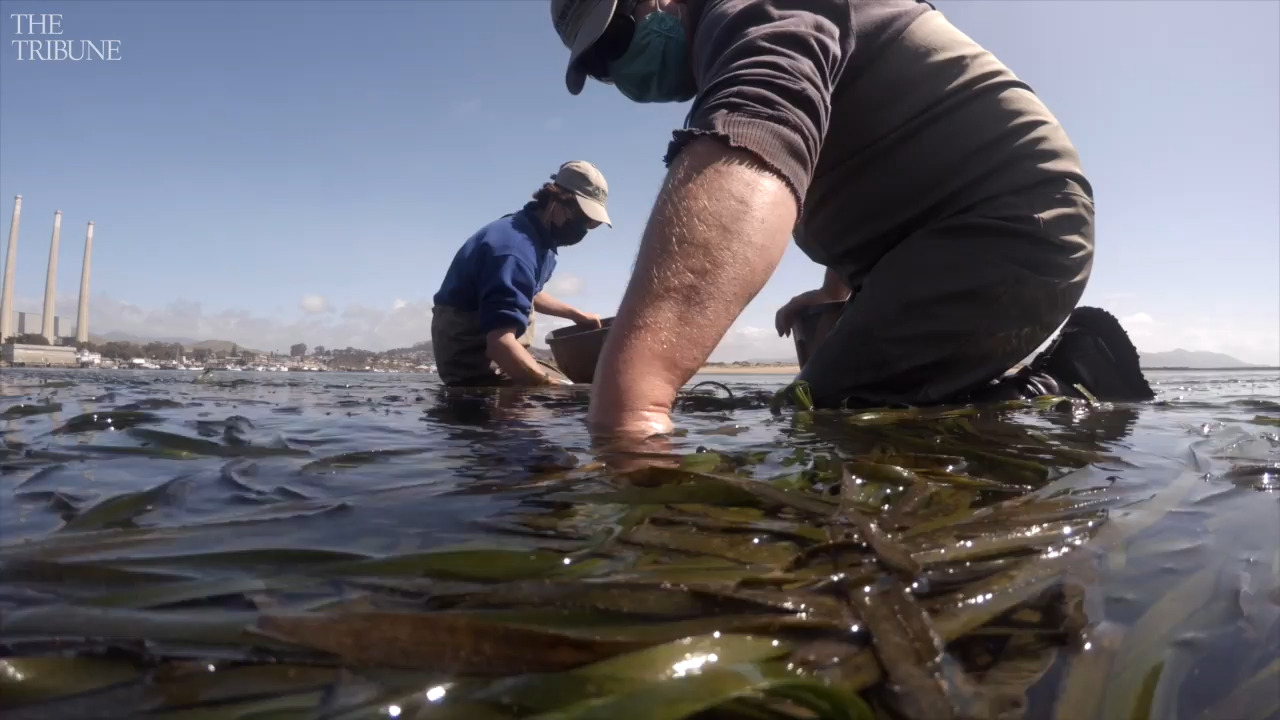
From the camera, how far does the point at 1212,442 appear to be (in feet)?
8.12

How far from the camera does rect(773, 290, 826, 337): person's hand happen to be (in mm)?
5281

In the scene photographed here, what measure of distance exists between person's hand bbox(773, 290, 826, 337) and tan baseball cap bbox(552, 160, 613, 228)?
2.26 meters

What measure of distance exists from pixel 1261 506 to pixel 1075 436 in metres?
1.02

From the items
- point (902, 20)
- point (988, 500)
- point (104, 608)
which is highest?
point (902, 20)

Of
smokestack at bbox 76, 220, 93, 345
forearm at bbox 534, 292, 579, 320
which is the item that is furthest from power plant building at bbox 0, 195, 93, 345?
forearm at bbox 534, 292, 579, 320

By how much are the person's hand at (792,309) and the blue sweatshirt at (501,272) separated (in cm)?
231

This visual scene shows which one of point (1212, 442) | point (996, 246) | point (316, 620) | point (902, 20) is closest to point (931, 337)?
point (996, 246)

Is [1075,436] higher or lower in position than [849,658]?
higher

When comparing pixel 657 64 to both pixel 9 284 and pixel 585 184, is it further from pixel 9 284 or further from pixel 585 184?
pixel 9 284

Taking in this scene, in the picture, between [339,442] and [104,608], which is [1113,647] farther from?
[339,442]

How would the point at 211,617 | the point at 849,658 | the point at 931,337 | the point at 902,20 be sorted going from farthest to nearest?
the point at 931,337 < the point at 902,20 < the point at 211,617 < the point at 849,658

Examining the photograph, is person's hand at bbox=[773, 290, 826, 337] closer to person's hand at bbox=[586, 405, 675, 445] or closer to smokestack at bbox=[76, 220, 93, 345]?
person's hand at bbox=[586, 405, 675, 445]

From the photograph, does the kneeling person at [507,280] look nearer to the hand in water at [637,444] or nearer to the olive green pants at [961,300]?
the olive green pants at [961,300]

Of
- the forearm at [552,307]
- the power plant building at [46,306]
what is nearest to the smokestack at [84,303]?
the power plant building at [46,306]
